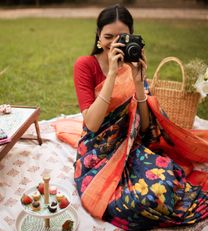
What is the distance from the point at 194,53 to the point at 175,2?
7.42m

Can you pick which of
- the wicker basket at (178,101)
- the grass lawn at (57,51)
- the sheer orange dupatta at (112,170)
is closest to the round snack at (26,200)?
the sheer orange dupatta at (112,170)

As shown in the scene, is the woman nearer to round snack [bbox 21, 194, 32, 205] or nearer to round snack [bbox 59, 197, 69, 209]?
round snack [bbox 59, 197, 69, 209]

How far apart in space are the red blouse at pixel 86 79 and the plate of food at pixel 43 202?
0.50 metres

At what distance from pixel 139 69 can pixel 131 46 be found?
0.68ft

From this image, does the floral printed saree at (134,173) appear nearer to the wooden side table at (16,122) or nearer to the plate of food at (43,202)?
the plate of food at (43,202)

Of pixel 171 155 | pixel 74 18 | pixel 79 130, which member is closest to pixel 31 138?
pixel 79 130

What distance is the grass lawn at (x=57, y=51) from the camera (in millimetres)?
4055

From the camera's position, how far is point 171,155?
2.49m

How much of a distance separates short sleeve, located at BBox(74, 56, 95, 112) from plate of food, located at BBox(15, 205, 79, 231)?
605 millimetres

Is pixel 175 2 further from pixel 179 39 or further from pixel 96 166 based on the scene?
pixel 96 166

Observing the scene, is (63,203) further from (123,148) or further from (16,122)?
(16,122)

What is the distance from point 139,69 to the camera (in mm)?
2027

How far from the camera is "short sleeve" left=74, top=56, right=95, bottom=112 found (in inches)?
80.4

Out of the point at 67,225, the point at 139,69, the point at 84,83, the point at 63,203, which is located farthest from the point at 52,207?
the point at 139,69
